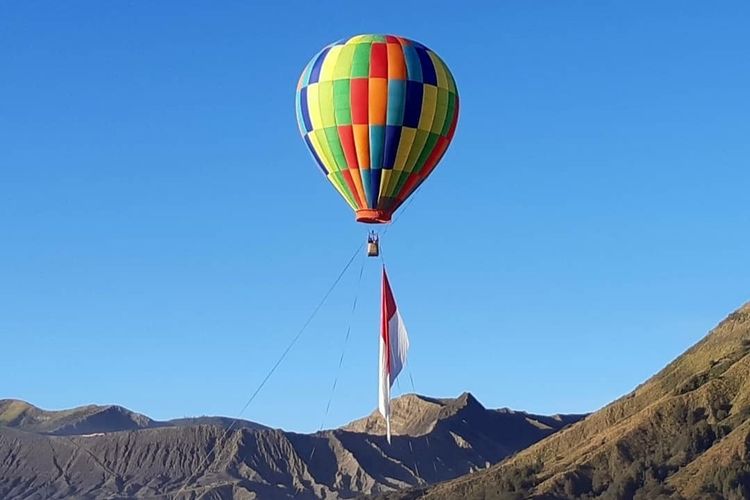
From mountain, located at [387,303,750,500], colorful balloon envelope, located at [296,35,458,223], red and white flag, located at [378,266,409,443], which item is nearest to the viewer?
red and white flag, located at [378,266,409,443]

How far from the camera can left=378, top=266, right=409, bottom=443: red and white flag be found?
76062 millimetres

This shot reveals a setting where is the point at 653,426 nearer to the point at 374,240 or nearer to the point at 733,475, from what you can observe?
the point at 733,475

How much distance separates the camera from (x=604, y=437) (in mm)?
196000

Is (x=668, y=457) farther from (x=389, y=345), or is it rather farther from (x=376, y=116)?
(x=389, y=345)

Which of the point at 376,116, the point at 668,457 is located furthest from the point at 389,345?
the point at 668,457

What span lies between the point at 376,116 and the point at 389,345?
51.8ft

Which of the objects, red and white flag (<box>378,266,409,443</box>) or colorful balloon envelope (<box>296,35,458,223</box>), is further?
colorful balloon envelope (<box>296,35,458,223</box>)

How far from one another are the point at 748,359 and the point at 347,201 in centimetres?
12068

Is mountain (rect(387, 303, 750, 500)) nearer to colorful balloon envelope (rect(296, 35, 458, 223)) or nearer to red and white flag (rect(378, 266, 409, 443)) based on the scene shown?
colorful balloon envelope (rect(296, 35, 458, 223))

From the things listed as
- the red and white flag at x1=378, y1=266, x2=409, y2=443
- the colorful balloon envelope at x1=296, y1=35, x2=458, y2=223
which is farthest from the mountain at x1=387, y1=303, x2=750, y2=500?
the red and white flag at x1=378, y1=266, x2=409, y2=443

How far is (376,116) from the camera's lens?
8431 centimetres

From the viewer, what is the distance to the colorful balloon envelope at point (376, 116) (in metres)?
84.4

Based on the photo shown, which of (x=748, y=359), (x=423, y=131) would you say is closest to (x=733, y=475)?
(x=748, y=359)

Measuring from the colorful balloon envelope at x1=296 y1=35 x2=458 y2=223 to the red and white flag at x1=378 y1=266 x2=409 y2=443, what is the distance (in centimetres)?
897
